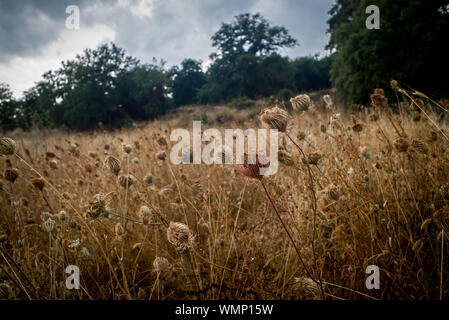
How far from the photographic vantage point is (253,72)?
1916 centimetres

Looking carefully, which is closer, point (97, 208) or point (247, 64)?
point (97, 208)

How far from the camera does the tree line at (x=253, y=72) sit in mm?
5258

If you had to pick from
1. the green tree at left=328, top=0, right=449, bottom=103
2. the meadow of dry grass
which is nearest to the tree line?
the green tree at left=328, top=0, right=449, bottom=103

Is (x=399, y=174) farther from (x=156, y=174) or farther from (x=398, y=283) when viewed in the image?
(x=156, y=174)

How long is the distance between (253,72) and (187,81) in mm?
8110

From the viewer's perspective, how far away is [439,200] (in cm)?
110

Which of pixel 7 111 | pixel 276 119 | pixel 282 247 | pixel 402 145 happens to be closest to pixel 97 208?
pixel 276 119

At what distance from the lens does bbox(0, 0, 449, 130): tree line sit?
5.26m

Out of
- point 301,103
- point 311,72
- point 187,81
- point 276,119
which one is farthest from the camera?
point 187,81

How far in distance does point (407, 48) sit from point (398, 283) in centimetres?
671

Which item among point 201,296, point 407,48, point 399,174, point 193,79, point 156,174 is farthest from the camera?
point 193,79

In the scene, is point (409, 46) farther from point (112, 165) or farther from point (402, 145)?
point (112, 165)

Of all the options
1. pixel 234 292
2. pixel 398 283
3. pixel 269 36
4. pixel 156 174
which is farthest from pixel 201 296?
pixel 269 36

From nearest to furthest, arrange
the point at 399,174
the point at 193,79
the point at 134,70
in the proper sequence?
the point at 399,174
the point at 134,70
the point at 193,79
